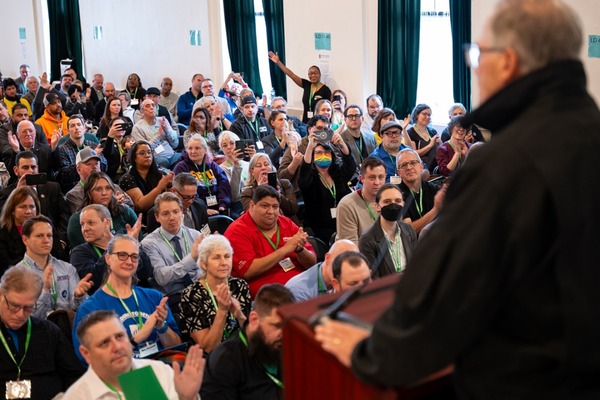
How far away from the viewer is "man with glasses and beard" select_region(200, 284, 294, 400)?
3.08 meters

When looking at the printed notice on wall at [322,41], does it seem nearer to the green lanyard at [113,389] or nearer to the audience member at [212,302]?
the audience member at [212,302]

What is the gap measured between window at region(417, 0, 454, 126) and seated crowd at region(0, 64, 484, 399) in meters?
1.84

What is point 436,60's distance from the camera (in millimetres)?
10555

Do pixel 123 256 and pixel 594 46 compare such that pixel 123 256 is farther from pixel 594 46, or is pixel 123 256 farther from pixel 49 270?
pixel 594 46

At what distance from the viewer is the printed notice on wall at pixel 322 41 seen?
1150 centimetres

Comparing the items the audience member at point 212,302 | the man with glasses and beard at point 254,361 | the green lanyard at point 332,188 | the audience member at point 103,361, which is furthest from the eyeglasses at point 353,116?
the audience member at point 103,361

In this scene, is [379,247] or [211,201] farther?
[211,201]

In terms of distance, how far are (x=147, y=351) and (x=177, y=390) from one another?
40.8 inches

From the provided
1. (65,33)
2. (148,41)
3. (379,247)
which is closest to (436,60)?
(379,247)

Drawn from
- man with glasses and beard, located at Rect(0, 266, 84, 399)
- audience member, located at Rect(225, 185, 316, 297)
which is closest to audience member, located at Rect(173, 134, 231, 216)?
audience member, located at Rect(225, 185, 316, 297)

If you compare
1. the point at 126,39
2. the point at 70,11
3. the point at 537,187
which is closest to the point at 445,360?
the point at 537,187

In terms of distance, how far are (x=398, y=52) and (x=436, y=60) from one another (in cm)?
56

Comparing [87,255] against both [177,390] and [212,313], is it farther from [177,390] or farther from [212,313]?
[177,390]

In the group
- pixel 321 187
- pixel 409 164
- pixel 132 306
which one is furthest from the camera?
pixel 321 187
